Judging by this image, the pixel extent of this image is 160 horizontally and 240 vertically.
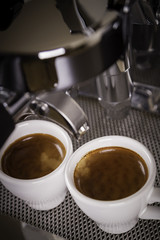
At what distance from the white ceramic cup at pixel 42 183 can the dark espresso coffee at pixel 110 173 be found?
0.03m

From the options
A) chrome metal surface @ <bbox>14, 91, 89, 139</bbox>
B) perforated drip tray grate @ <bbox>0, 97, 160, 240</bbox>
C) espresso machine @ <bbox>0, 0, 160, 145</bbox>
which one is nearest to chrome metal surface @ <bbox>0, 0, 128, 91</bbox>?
espresso machine @ <bbox>0, 0, 160, 145</bbox>

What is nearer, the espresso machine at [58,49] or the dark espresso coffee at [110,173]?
the espresso machine at [58,49]

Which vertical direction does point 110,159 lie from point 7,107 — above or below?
below

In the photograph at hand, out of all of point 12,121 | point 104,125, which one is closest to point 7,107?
point 12,121

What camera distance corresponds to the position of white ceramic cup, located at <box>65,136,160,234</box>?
384 mm

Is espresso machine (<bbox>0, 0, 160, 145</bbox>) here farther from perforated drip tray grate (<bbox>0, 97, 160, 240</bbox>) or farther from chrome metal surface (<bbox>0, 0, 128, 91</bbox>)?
perforated drip tray grate (<bbox>0, 97, 160, 240</bbox>)

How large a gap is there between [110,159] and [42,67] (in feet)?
0.68

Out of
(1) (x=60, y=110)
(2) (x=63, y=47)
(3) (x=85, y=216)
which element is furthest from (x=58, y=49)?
(3) (x=85, y=216)

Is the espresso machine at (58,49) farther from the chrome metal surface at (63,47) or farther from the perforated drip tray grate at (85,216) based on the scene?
the perforated drip tray grate at (85,216)

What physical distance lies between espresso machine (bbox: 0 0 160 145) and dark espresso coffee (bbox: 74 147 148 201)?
0.06 metres

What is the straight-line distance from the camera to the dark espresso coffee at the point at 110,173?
0.41m

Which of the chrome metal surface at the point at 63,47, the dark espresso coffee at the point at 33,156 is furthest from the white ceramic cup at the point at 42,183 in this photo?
the chrome metal surface at the point at 63,47

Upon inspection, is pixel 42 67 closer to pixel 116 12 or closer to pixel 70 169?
pixel 116 12

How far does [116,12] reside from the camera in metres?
0.30
